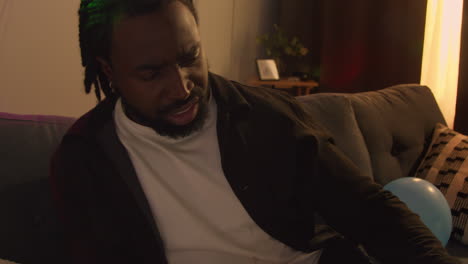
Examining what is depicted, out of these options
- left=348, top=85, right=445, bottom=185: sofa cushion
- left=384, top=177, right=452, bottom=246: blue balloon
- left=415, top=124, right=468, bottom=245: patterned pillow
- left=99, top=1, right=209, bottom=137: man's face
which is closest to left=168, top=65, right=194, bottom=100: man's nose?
left=99, top=1, right=209, bottom=137: man's face

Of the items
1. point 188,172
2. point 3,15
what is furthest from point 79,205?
point 3,15

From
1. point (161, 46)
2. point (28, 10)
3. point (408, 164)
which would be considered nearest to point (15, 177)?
point (161, 46)

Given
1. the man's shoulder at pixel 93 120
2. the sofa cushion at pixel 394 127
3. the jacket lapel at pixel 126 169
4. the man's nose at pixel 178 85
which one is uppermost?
the man's nose at pixel 178 85

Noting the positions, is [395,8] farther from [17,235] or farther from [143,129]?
[17,235]

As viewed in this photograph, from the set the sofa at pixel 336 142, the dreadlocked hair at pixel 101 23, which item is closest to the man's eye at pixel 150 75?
the dreadlocked hair at pixel 101 23

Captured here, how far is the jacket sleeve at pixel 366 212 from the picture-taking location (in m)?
0.86

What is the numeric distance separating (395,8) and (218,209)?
3076 millimetres

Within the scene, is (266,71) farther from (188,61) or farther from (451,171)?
(188,61)

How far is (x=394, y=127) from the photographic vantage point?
188cm

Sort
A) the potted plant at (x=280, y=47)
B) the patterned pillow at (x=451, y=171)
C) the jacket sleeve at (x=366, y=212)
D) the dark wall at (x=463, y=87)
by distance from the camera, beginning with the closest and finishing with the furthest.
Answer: the jacket sleeve at (x=366, y=212)
the patterned pillow at (x=451, y=171)
the dark wall at (x=463, y=87)
the potted plant at (x=280, y=47)

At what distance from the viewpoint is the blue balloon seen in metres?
1.43

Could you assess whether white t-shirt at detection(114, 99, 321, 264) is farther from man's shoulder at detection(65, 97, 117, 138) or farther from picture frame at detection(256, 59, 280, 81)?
picture frame at detection(256, 59, 280, 81)

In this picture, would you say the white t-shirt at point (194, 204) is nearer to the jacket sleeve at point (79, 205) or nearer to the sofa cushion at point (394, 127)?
the jacket sleeve at point (79, 205)

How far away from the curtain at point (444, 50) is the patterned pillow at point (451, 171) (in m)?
1.64
